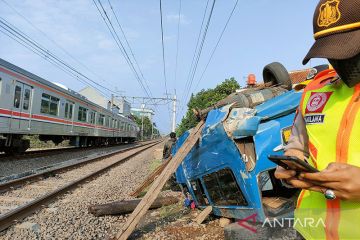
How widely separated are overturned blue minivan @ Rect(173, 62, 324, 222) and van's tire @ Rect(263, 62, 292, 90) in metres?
1.28

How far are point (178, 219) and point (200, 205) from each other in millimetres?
438

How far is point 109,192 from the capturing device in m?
8.74

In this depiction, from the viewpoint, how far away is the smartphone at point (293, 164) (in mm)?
1304

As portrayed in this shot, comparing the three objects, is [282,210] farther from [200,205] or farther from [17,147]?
[17,147]

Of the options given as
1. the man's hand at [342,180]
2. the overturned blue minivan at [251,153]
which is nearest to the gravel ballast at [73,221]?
the overturned blue minivan at [251,153]

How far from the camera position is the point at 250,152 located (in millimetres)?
4105

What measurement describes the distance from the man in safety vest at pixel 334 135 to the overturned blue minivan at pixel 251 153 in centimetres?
227

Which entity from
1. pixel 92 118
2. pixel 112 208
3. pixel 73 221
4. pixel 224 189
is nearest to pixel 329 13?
pixel 224 189

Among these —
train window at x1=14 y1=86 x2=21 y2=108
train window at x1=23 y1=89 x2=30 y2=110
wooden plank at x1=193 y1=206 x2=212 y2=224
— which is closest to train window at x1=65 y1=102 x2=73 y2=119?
train window at x1=23 y1=89 x2=30 y2=110

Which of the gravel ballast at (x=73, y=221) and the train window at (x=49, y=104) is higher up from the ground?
the train window at (x=49, y=104)

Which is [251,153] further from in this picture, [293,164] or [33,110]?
[33,110]

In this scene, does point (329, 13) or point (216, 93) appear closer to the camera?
point (329, 13)

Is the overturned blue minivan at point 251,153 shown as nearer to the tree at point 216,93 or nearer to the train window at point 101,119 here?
the tree at point 216,93

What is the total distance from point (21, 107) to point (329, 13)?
14450mm
